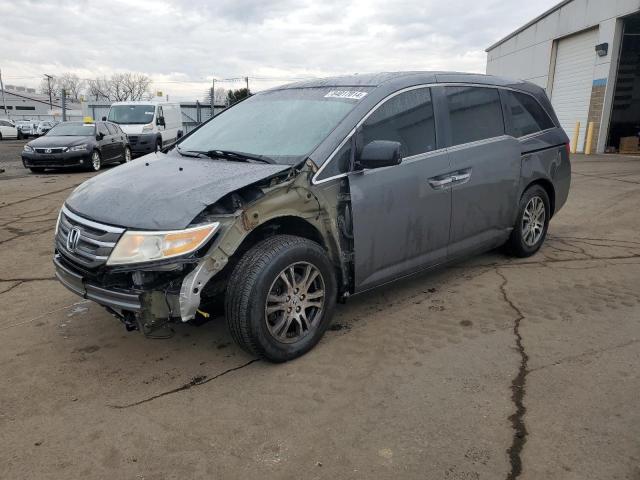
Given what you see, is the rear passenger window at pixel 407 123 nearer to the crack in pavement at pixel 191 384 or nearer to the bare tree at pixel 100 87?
the crack in pavement at pixel 191 384

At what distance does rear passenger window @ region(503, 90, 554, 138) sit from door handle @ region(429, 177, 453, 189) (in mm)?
1124

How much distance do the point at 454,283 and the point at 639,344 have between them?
60.5 inches

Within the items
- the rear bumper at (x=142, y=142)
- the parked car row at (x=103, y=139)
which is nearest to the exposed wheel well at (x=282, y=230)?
the parked car row at (x=103, y=139)

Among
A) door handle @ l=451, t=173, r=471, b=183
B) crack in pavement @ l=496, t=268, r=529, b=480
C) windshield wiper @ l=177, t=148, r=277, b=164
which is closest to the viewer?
crack in pavement @ l=496, t=268, r=529, b=480

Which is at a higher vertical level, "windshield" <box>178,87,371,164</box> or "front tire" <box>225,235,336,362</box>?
"windshield" <box>178,87,371,164</box>

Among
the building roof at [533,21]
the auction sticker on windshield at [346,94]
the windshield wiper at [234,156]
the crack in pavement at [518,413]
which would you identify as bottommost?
the crack in pavement at [518,413]

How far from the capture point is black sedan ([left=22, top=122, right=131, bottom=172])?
42.8 ft

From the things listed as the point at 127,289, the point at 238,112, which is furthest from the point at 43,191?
the point at 127,289

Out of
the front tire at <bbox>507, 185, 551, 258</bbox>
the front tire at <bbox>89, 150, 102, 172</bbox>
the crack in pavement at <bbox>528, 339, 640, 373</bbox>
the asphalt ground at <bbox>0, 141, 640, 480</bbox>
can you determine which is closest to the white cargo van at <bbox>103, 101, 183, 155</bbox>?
the front tire at <bbox>89, 150, 102, 172</bbox>

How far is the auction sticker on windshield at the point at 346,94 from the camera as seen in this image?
362 cm

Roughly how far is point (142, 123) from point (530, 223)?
52.9ft

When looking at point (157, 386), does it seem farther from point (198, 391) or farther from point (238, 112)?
point (238, 112)

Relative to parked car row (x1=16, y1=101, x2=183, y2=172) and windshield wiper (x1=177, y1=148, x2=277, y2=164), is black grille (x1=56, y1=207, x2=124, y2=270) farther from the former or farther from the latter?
parked car row (x1=16, y1=101, x2=183, y2=172)

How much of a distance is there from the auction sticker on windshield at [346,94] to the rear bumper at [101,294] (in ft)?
6.58
